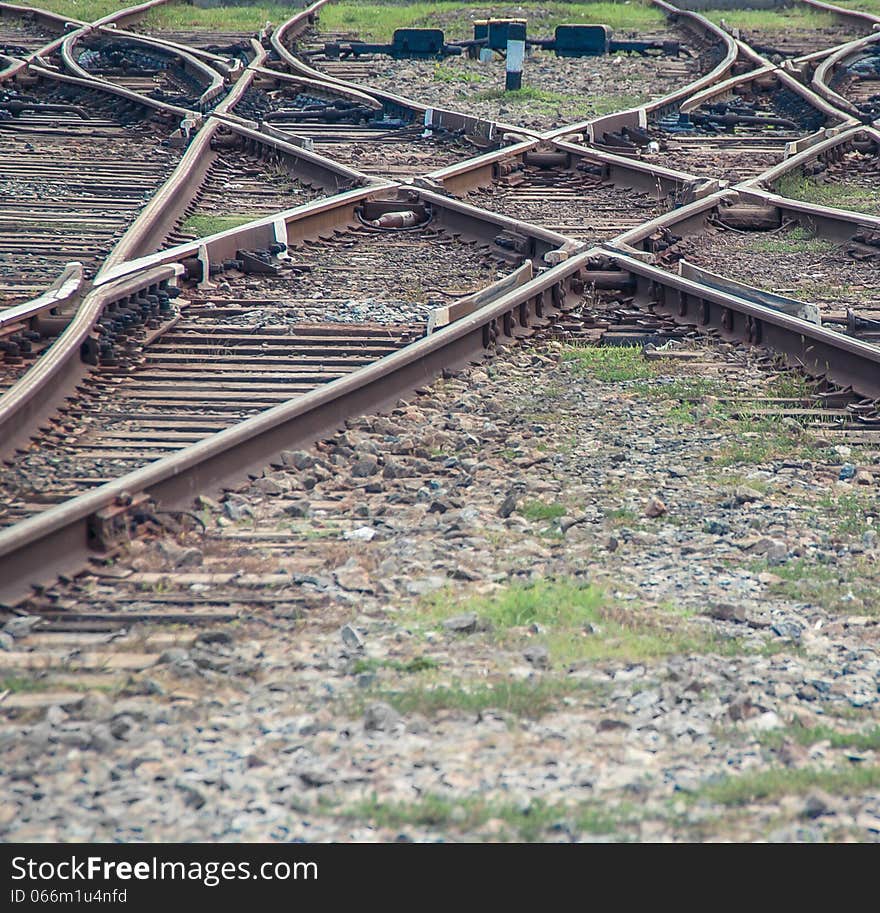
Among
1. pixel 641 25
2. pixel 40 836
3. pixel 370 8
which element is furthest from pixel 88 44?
pixel 40 836

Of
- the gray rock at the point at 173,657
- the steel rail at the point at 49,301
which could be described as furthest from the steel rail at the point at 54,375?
the gray rock at the point at 173,657

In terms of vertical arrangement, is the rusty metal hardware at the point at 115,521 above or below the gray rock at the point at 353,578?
above

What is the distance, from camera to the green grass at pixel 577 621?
466cm

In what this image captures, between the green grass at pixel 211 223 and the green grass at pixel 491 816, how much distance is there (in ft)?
25.7

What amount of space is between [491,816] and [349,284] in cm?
656

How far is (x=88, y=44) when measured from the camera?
21188 millimetres

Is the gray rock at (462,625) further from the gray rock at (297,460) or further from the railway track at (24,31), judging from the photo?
the railway track at (24,31)

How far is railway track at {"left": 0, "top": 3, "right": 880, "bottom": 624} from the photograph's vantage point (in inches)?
249

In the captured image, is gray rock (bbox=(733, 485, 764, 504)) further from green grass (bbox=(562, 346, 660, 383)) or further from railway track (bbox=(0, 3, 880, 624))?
green grass (bbox=(562, 346, 660, 383))

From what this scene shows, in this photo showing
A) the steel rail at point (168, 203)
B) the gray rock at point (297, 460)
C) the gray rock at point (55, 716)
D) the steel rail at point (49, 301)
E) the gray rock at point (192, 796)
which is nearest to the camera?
the gray rock at point (192, 796)

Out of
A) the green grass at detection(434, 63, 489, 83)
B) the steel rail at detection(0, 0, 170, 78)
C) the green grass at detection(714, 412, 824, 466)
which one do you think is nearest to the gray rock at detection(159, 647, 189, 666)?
the green grass at detection(714, 412, 824, 466)

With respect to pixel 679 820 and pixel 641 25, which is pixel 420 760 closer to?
pixel 679 820

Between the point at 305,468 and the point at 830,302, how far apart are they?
4.55 metres

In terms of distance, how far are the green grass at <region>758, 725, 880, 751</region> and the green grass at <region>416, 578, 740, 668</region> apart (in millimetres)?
567
